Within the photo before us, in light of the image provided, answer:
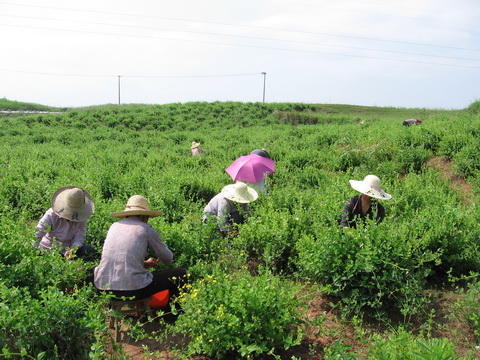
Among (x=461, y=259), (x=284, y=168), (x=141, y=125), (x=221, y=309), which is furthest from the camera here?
(x=141, y=125)

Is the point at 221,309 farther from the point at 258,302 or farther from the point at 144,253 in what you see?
the point at 144,253

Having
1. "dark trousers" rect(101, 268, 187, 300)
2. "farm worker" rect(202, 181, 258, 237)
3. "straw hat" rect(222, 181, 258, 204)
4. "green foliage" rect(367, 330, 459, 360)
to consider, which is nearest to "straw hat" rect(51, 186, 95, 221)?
"dark trousers" rect(101, 268, 187, 300)

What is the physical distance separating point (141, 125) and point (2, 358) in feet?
67.3

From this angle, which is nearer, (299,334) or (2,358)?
(2,358)

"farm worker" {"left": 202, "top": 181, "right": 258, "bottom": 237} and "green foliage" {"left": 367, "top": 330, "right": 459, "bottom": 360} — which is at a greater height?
"farm worker" {"left": 202, "top": 181, "right": 258, "bottom": 237}

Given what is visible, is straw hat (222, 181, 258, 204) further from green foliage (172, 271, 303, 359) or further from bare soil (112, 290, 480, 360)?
green foliage (172, 271, 303, 359)

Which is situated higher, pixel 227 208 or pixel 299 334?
pixel 227 208

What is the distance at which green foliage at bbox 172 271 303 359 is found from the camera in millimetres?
3498

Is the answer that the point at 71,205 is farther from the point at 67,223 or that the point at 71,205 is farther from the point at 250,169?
the point at 250,169

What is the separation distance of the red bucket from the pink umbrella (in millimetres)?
3310

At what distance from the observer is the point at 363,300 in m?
4.43

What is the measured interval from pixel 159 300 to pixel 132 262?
0.56 m

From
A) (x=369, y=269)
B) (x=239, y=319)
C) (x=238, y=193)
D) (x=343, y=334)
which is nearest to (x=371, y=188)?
(x=369, y=269)

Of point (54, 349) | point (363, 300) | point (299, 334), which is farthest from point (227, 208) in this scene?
point (54, 349)
